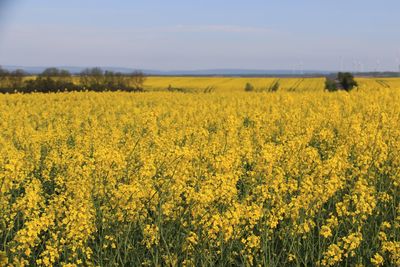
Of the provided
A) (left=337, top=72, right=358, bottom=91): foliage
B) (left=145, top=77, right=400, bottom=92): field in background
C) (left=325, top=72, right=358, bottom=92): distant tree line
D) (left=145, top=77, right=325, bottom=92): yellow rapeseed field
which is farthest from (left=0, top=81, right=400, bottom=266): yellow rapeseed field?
(left=337, top=72, right=358, bottom=91): foliage

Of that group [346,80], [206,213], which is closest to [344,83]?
[346,80]

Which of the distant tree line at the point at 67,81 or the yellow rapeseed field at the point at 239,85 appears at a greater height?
the distant tree line at the point at 67,81

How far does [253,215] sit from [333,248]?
64 cm

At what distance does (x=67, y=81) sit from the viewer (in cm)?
4531

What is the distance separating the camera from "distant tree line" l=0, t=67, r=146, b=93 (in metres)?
36.1

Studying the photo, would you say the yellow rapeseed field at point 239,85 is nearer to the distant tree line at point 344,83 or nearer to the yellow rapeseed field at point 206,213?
the distant tree line at point 344,83

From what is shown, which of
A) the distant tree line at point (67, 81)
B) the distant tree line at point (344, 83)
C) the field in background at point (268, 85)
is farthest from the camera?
the field in background at point (268, 85)

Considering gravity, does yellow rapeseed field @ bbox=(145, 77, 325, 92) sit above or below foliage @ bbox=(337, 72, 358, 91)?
below

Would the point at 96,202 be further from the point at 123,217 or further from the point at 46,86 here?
the point at 46,86

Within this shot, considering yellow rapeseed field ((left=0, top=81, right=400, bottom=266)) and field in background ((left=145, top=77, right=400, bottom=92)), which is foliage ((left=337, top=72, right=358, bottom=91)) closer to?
field in background ((left=145, top=77, right=400, bottom=92))

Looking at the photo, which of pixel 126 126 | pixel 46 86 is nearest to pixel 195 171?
pixel 126 126

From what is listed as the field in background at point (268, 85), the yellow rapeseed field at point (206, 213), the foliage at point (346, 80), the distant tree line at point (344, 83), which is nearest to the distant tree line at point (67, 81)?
the field in background at point (268, 85)

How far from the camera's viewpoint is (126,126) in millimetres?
11281

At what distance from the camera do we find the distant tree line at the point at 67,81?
36.1 metres
